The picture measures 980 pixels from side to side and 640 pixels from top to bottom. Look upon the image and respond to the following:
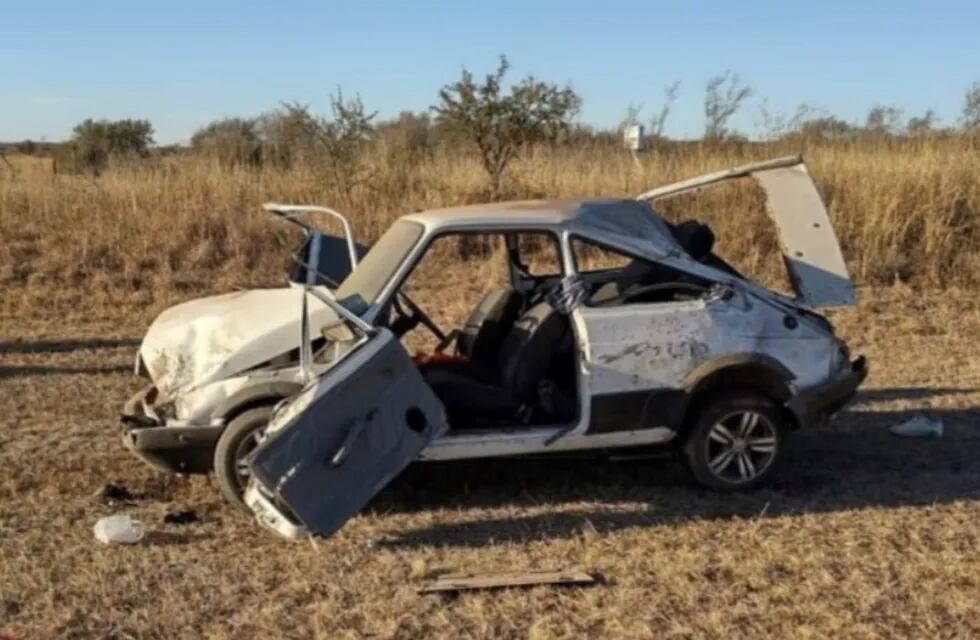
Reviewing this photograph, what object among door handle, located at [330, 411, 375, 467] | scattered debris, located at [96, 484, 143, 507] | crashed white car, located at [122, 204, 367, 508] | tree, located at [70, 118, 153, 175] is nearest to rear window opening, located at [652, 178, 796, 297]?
crashed white car, located at [122, 204, 367, 508]

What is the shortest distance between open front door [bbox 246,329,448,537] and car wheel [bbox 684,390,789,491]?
5.10ft

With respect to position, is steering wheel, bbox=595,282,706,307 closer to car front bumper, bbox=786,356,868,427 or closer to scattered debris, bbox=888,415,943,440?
car front bumper, bbox=786,356,868,427

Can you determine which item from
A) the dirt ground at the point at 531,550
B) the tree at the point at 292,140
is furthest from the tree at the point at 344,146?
the dirt ground at the point at 531,550

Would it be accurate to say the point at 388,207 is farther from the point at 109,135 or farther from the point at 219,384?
the point at 109,135

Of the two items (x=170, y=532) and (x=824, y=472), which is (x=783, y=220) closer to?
(x=824, y=472)

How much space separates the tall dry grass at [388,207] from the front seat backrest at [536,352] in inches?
328

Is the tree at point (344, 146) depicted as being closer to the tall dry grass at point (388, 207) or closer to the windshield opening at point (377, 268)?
the tall dry grass at point (388, 207)

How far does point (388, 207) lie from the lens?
54.3ft

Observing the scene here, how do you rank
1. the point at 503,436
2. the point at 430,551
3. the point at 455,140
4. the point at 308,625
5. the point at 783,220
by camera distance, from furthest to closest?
the point at 455,140 < the point at 783,220 < the point at 503,436 < the point at 430,551 < the point at 308,625

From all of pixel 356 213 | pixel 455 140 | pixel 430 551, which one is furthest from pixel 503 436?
pixel 455 140

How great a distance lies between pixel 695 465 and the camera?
6.91 m

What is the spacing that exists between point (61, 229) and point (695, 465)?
1098 cm

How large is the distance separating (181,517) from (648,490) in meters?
2.54

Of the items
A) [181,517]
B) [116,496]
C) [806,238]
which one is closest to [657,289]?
[806,238]
